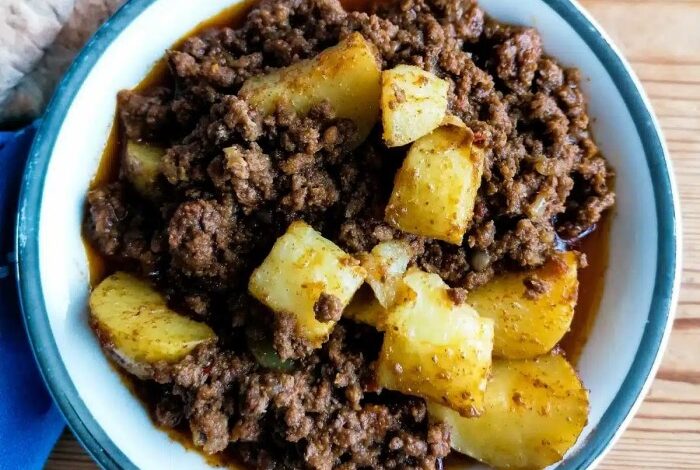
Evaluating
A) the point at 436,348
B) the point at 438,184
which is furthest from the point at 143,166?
the point at 436,348

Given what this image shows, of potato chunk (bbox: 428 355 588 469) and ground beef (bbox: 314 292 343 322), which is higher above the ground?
ground beef (bbox: 314 292 343 322)

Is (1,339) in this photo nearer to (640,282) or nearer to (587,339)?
(587,339)

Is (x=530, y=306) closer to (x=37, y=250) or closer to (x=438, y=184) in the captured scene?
(x=438, y=184)

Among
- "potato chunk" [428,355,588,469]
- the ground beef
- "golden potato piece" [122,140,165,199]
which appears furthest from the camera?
"golden potato piece" [122,140,165,199]

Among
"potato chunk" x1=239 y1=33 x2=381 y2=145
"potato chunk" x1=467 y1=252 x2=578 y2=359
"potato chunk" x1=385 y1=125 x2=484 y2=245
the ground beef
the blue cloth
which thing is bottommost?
the blue cloth

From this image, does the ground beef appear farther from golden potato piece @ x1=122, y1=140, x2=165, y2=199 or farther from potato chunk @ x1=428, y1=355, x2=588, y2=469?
golden potato piece @ x1=122, y1=140, x2=165, y2=199

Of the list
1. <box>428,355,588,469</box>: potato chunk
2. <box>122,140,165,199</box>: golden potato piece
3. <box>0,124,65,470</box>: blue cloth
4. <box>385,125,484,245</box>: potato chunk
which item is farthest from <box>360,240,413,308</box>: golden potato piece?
<box>0,124,65,470</box>: blue cloth
